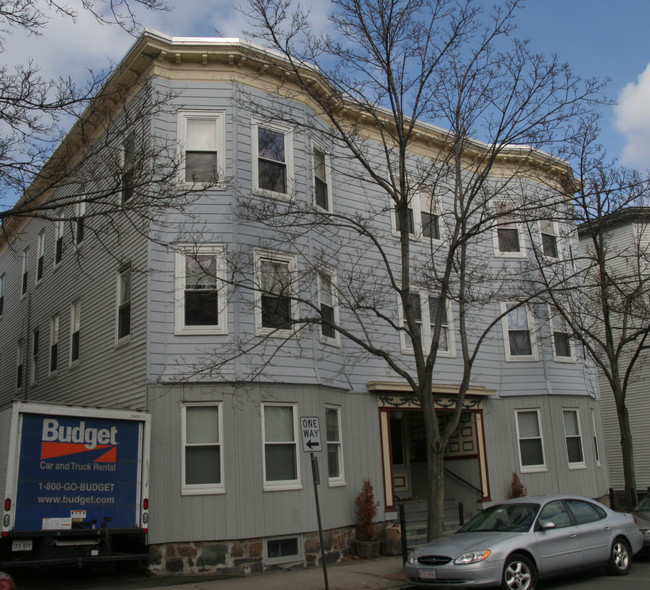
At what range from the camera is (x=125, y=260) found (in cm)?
1502

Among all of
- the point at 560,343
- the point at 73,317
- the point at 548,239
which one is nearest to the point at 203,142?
the point at 73,317

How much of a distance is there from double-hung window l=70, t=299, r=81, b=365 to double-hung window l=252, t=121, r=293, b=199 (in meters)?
6.27

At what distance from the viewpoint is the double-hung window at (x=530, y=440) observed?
19.2 metres

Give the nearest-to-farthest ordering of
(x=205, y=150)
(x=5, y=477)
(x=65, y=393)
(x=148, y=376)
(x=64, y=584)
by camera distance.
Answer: (x=5, y=477)
(x=64, y=584)
(x=148, y=376)
(x=205, y=150)
(x=65, y=393)

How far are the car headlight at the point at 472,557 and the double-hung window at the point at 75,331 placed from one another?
11.2 meters

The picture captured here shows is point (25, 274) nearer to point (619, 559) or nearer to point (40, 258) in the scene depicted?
point (40, 258)

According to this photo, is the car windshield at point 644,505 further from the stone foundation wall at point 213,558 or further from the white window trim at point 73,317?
the white window trim at point 73,317

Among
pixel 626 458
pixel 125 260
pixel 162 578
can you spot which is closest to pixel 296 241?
pixel 125 260

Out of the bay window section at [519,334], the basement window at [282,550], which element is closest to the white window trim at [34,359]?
the basement window at [282,550]

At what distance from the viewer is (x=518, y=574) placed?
998 centimetres

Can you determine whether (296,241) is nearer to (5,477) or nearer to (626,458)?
(5,477)

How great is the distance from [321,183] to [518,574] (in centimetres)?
1016

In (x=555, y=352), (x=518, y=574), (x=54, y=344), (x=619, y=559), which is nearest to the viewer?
(x=518, y=574)

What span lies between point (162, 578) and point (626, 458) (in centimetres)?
1174
